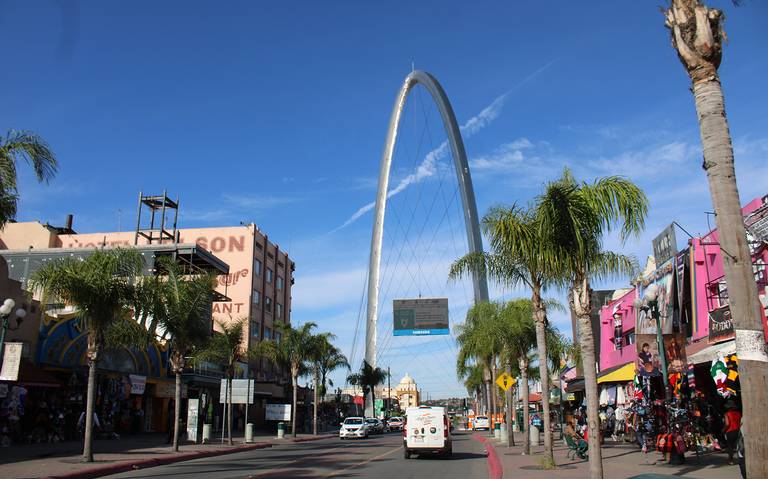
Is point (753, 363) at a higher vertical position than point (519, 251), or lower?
lower

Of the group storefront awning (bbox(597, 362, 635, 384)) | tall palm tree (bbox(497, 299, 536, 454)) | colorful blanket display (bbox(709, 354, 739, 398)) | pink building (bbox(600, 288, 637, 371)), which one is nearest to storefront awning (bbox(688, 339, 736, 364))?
colorful blanket display (bbox(709, 354, 739, 398))

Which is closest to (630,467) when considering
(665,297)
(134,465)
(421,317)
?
(665,297)

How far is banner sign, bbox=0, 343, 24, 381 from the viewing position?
18453mm

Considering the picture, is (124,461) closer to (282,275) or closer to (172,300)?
(172,300)

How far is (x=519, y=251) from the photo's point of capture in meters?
15.8

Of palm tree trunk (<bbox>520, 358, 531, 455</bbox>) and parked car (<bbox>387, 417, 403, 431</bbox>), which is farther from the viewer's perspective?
parked car (<bbox>387, 417, 403, 431</bbox>)

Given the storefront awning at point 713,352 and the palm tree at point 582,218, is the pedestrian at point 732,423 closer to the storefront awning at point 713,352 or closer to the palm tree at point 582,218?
the storefront awning at point 713,352

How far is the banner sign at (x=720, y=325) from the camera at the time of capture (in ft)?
68.4

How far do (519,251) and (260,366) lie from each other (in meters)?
58.6

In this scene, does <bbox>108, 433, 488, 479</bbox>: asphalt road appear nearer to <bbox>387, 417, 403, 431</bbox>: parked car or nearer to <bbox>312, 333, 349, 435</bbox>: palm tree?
<bbox>312, 333, 349, 435</bbox>: palm tree

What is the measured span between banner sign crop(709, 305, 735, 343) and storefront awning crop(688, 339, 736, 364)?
38 cm

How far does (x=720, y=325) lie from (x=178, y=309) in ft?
70.8

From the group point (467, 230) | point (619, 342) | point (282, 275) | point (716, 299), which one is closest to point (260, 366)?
point (282, 275)

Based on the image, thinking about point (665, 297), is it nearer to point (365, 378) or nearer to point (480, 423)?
point (480, 423)
